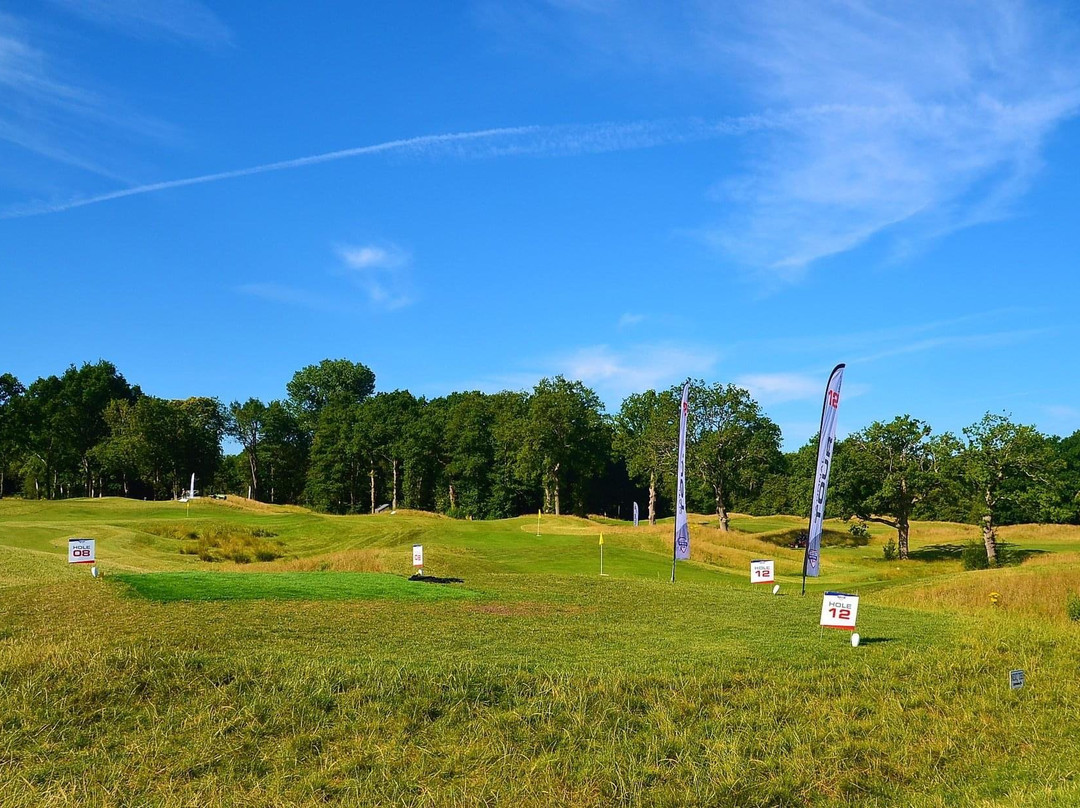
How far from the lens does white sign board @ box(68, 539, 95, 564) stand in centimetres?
2166

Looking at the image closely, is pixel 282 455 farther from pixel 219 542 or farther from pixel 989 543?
pixel 989 543

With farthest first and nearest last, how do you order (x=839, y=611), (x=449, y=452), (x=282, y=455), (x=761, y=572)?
(x=282, y=455) → (x=449, y=452) → (x=761, y=572) → (x=839, y=611)

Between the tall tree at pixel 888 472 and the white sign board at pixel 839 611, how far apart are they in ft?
161

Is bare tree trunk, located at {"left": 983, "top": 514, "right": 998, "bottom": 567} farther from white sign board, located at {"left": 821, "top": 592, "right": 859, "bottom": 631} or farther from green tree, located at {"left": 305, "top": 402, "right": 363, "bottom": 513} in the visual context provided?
green tree, located at {"left": 305, "top": 402, "right": 363, "bottom": 513}

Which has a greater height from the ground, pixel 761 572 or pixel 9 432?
pixel 9 432

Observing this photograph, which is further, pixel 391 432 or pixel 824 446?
pixel 391 432

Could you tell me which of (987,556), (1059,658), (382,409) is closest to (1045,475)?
(987,556)

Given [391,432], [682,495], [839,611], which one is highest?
[391,432]

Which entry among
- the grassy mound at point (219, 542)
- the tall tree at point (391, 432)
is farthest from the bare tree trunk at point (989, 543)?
the tall tree at point (391, 432)

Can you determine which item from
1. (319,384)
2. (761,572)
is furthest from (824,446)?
(319,384)

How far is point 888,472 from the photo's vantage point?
6319 cm

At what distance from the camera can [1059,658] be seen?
51.7ft

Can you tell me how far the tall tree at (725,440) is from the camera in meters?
76.2

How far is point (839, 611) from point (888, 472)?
51.4m
